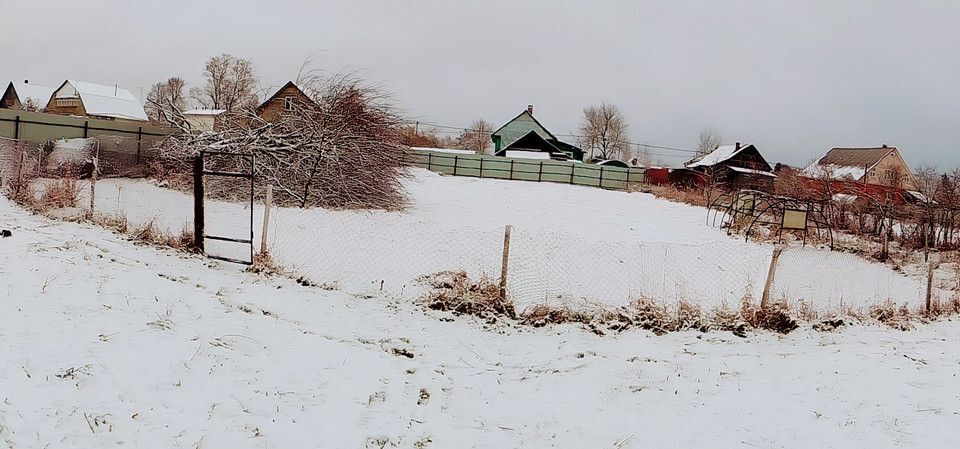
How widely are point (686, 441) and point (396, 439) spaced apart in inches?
71.9

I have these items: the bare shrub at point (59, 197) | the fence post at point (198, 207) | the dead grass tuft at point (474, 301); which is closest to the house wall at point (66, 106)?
the bare shrub at point (59, 197)

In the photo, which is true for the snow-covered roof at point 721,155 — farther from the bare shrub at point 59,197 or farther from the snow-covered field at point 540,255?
the bare shrub at point 59,197

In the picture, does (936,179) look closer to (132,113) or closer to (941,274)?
(941,274)

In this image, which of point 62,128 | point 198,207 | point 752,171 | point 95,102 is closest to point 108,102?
point 95,102

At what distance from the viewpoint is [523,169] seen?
1326 inches

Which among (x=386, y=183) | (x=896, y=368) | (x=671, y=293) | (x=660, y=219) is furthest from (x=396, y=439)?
(x=660, y=219)

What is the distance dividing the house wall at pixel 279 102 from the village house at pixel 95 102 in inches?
1135

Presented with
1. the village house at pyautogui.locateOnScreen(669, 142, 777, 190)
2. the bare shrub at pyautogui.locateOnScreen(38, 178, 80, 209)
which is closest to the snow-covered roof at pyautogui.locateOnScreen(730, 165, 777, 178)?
the village house at pyautogui.locateOnScreen(669, 142, 777, 190)

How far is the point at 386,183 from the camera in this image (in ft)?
54.0

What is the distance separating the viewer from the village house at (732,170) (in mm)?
39219

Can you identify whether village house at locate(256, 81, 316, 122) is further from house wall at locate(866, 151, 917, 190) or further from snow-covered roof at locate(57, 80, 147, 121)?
house wall at locate(866, 151, 917, 190)

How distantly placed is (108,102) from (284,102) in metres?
35.0

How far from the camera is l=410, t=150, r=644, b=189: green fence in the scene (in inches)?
1320

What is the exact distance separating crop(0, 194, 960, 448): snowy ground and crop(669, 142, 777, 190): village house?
33394 millimetres
